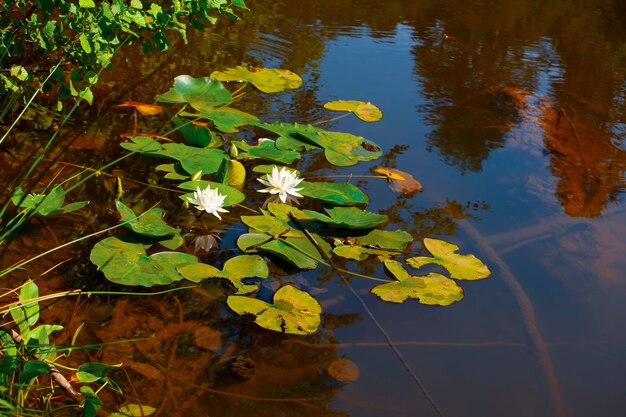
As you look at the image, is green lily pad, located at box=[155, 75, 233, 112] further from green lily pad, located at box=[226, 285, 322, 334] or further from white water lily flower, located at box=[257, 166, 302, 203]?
green lily pad, located at box=[226, 285, 322, 334]

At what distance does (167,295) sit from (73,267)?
0.84ft

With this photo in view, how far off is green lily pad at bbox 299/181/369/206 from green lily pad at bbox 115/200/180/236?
17.8 inches

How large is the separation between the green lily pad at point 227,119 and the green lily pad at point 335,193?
16.8 inches

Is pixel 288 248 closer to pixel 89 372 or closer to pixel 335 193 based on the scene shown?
pixel 335 193

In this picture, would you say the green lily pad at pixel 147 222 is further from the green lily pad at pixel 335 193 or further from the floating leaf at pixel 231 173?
the green lily pad at pixel 335 193

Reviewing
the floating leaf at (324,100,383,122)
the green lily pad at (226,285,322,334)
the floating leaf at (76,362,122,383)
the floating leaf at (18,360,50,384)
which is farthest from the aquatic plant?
the floating leaf at (18,360,50,384)

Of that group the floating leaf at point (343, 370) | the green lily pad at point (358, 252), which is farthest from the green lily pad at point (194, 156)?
the floating leaf at point (343, 370)

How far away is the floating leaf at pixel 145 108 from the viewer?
251 centimetres

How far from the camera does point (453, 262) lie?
187 cm

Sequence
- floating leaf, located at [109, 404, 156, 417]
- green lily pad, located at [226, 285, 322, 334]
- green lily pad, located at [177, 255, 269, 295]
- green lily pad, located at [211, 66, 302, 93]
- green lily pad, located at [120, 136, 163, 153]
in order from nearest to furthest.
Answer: floating leaf, located at [109, 404, 156, 417] < green lily pad, located at [226, 285, 322, 334] < green lily pad, located at [177, 255, 269, 295] < green lily pad, located at [120, 136, 163, 153] < green lily pad, located at [211, 66, 302, 93]

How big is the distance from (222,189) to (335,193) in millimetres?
345

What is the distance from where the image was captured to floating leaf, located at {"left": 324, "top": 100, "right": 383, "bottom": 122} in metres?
2.71

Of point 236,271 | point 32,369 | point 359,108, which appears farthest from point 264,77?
point 32,369

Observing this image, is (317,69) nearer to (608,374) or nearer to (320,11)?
(320,11)
